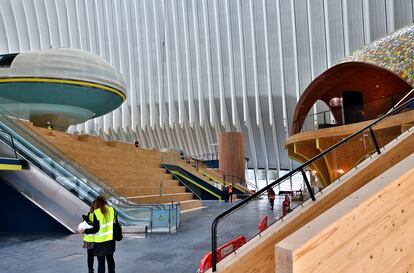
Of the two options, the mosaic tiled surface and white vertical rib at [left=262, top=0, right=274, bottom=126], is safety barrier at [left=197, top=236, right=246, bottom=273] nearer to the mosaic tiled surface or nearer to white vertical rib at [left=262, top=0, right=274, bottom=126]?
the mosaic tiled surface

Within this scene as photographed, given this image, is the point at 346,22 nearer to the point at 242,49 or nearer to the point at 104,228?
→ the point at 242,49

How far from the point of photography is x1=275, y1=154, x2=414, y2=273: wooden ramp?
10.3 ft

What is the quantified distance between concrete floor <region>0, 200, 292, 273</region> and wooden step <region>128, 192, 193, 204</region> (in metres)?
4.64

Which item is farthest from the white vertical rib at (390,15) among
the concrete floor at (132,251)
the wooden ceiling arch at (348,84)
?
the concrete floor at (132,251)

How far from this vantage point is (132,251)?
846cm

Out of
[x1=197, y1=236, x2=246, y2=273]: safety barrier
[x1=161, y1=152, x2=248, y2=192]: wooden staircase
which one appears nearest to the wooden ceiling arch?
[x1=161, y1=152, x2=248, y2=192]: wooden staircase

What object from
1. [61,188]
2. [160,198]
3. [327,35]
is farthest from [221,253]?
[327,35]

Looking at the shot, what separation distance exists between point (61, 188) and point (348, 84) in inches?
770

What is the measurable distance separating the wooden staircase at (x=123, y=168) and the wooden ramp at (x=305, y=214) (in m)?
9.81

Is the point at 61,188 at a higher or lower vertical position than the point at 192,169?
higher

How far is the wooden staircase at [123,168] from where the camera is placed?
51.9 feet

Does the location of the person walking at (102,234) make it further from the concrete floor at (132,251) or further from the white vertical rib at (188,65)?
the white vertical rib at (188,65)

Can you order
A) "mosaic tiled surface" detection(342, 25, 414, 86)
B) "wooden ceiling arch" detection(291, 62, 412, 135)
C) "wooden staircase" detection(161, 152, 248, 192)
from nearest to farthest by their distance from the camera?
"mosaic tiled surface" detection(342, 25, 414, 86) < "wooden ceiling arch" detection(291, 62, 412, 135) < "wooden staircase" detection(161, 152, 248, 192)

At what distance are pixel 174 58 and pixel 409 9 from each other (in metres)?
26.4
